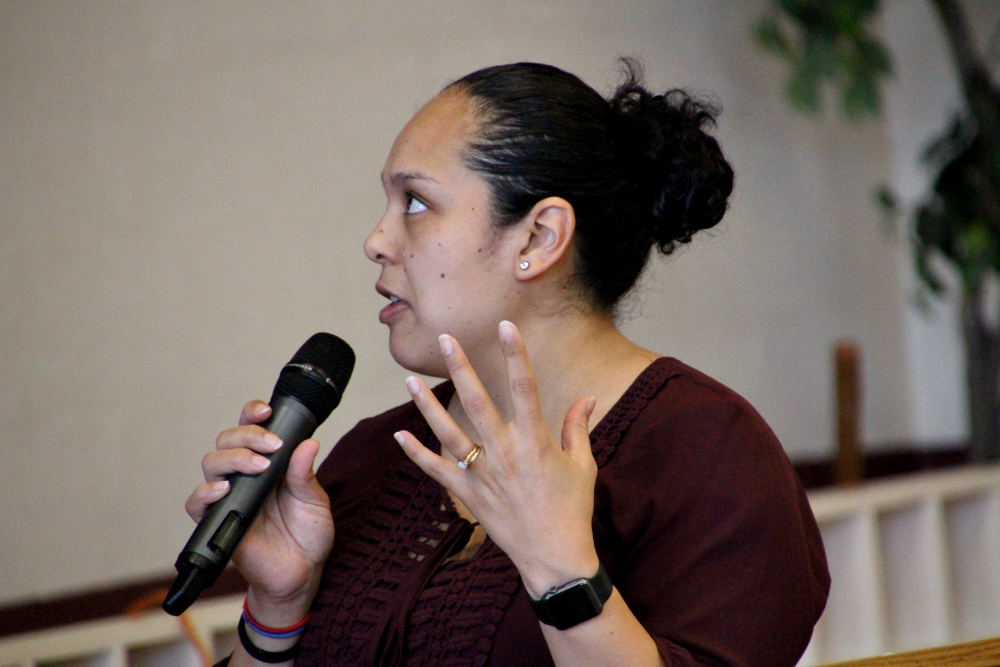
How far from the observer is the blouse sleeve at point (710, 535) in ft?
3.70

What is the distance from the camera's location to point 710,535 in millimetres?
1166

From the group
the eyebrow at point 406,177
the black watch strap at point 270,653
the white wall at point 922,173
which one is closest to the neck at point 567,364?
the eyebrow at point 406,177

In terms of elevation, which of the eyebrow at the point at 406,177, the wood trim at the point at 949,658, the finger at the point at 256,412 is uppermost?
the eyebrow at the point at 406,177

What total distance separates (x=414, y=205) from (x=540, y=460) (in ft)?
1.61

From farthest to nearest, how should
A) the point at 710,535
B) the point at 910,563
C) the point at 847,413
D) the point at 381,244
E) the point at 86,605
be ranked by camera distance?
the point at 847,413
the point at 910,563
the point at 86,605
the point at 381,244
the point at 710,535

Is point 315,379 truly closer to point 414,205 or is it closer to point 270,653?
point 414,205

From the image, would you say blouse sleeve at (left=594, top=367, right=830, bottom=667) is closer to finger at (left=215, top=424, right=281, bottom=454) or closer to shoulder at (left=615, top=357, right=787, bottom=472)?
shoulder at (left=615, top=357, right=787, bottom=472)

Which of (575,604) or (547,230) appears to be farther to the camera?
(547,230)

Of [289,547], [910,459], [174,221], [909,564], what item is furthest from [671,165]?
[910,459]

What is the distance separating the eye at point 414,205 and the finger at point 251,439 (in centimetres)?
35

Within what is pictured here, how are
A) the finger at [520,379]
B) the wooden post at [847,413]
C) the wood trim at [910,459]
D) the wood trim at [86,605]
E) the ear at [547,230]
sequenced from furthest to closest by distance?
the wood trim at [910,459]
the wooden post at [847,413]
the wood trim at [86,605]
the ear at [547,230]
the finger at [520,379]

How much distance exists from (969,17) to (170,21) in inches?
119

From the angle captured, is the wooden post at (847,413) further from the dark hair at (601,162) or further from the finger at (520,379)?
the finger at (520,379)

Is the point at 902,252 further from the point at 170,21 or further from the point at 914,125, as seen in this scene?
the point at 170,21
